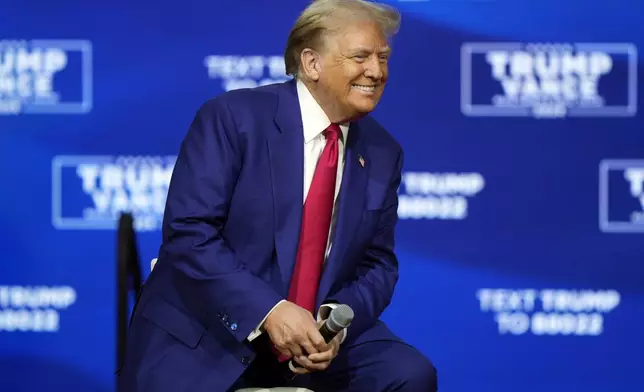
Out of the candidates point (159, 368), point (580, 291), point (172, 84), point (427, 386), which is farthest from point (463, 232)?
point (159, 368)

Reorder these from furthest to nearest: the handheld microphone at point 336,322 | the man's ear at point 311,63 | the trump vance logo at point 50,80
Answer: the trump vance logo at point 50,80 → the man's ear at point 311,63 → the handheld microphone at point 336,322

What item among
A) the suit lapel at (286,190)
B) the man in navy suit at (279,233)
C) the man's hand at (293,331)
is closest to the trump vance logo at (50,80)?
the man in navy suit at (279,233)

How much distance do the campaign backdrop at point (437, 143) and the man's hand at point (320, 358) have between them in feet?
5.15

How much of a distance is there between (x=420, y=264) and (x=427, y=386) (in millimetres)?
1420

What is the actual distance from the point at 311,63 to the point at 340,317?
2.07ft

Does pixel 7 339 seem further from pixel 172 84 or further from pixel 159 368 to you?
pixel 159 368

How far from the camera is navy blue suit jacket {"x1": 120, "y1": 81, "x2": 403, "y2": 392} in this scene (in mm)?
2275

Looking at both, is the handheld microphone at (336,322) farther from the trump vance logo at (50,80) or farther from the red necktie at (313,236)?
the trump vance logo at (50,80)

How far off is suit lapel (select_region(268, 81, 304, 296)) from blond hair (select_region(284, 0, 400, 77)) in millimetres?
213

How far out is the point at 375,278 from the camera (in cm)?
252

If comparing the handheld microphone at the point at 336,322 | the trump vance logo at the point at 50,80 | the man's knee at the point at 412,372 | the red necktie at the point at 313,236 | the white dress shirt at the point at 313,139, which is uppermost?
the trump vance logo at the point at 50,80

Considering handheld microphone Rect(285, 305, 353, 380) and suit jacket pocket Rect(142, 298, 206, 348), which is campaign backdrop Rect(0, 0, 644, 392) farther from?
handheld microphone Rect(285, 305, 353, 380)

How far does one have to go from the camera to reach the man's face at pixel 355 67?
7.86 ft

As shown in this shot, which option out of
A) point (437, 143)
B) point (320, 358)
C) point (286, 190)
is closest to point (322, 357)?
point (320, 358)
